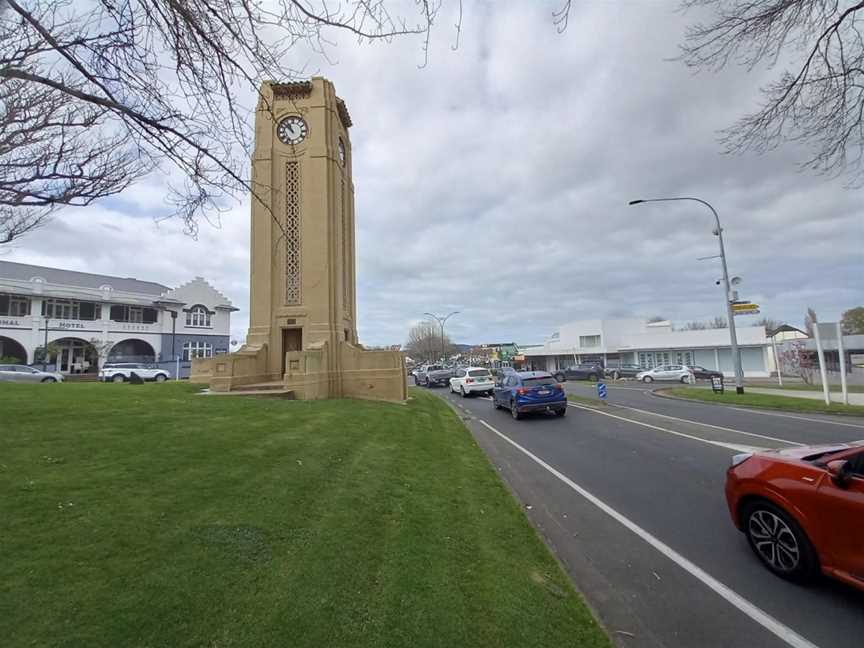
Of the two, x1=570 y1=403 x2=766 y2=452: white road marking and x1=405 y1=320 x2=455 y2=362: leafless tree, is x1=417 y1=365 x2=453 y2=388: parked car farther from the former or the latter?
x1=405 y1=320 x2=455 y2=362: leafless tree

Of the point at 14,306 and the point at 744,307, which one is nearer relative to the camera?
the point at 744,307

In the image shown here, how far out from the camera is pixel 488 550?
4531mm

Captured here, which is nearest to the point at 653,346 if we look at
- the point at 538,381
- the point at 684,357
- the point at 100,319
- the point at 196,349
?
the point at 684,357

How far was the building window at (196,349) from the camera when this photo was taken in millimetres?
47156

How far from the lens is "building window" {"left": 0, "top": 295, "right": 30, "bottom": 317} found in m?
36.8

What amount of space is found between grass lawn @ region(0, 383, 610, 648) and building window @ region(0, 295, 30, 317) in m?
40.6

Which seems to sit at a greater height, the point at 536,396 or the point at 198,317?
the point at 198,317

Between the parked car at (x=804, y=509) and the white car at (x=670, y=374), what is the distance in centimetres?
3721

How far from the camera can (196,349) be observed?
48.2 meters

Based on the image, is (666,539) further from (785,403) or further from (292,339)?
(292,339)

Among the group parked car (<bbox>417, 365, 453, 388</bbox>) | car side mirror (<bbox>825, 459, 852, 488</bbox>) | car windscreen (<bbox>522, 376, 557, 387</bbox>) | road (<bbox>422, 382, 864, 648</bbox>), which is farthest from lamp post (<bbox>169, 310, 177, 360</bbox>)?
car side mirror (<bbox>825, 459, 852, 488</bbox>)

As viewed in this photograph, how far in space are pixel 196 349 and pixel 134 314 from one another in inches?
261

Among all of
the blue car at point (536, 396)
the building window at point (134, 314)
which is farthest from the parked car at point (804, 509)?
the building window at point (134, 314)

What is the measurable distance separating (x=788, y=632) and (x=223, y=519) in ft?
16.0
